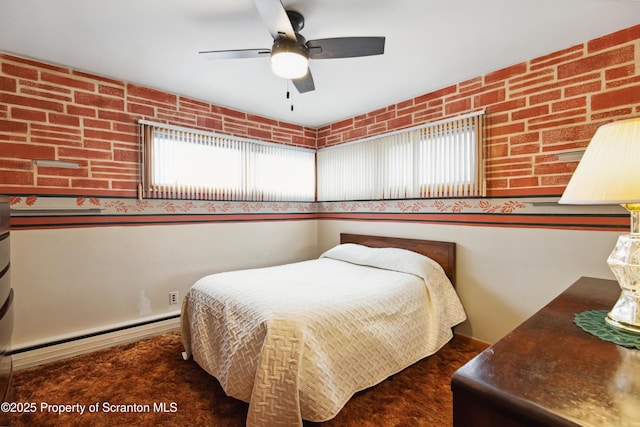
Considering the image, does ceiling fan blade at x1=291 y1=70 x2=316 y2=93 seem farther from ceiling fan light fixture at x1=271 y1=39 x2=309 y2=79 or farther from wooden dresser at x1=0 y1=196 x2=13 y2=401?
wooden dresser at x1=0 y1=196 x2=13 y2=401

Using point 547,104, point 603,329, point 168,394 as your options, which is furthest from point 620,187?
point 168,394

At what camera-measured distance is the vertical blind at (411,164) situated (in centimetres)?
254

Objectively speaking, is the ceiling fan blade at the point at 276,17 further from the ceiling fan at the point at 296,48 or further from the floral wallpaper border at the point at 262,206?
the floral wallpaper border at the point at 262,206

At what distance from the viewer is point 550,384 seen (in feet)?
2.35

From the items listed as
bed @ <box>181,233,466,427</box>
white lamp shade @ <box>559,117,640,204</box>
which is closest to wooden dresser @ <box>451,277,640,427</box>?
white lamp shade @ <box>559,117,640,204</box>

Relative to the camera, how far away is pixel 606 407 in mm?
632

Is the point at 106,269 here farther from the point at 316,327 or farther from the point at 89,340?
the point at 316,327

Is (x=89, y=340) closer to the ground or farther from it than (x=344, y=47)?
closer to the ground

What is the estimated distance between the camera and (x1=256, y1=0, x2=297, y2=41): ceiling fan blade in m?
1.35

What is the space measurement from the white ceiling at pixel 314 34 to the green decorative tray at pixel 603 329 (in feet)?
5.31

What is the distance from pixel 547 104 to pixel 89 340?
4.03 meters

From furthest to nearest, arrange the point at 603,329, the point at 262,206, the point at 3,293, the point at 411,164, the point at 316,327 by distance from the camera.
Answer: the point at 262,206 → the point at 411,164 → the point at 316,327 → the point at 3,293 → the point at 603,329

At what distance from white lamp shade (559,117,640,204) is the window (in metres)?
2.90

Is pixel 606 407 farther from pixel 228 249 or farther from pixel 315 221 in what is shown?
pixel 315 221
